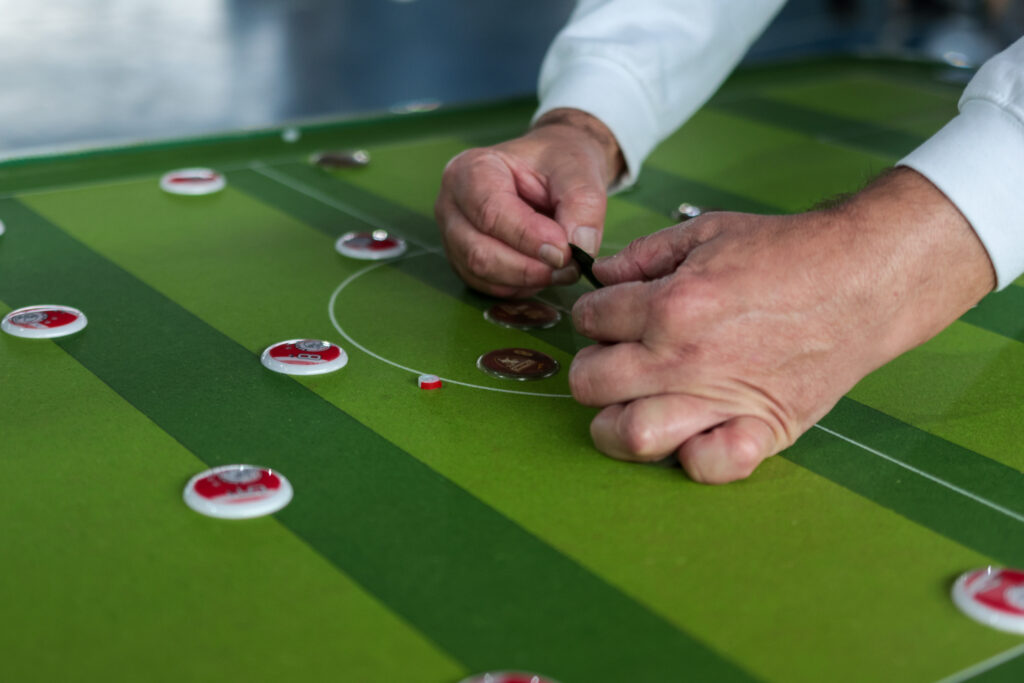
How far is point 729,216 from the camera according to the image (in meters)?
1.52

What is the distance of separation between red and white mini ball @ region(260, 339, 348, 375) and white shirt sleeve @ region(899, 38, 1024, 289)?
0.78 meters

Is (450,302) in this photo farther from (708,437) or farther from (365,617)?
(365,617)

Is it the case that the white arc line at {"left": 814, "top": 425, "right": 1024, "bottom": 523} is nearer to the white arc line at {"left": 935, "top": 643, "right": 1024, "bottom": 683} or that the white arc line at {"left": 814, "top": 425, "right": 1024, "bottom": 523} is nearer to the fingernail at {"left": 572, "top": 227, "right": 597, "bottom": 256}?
the white arc line at {"left": 935, "top": 643, "right": 1024, "bottom": 683}

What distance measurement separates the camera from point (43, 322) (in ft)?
5.68

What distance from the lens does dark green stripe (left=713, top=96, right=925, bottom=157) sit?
9.77ft

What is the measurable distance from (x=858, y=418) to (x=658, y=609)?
22.6 inches

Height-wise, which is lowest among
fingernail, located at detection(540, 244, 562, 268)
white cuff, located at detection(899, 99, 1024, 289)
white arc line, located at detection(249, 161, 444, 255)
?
white arc line, located at detection(249, 161, 444, 255)

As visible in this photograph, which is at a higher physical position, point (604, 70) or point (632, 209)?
point (604, 70)

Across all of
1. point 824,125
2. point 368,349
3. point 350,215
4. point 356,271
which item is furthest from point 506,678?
point 824,125

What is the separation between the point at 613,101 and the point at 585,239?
53cm

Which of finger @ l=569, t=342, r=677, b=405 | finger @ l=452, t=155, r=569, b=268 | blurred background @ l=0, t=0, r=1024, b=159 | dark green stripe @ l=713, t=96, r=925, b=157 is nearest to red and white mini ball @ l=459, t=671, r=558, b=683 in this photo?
finger @ l=569, t=342, r=677, b=405

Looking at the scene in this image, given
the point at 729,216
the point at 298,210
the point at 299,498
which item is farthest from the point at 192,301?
the point at 729,216

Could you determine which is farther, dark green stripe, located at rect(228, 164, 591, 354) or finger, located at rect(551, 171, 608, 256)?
dark green stripe, located at rect(228, 164, 591, 354)

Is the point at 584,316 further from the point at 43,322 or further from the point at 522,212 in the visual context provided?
the point at 43,322
